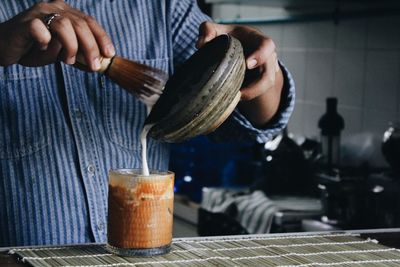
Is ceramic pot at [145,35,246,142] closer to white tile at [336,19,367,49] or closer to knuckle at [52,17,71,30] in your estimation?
knuckle at [52,17,71,30]

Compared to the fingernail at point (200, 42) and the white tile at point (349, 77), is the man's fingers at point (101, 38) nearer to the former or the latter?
the fingernail at point (200, 42)

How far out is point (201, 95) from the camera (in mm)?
1599

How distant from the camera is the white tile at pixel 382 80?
136 inches

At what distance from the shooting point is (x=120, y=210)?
1652 millimetres

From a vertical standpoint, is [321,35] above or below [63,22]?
above

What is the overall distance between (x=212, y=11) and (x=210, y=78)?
11.2 feet

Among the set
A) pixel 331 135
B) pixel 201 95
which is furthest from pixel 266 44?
pixel 331 135

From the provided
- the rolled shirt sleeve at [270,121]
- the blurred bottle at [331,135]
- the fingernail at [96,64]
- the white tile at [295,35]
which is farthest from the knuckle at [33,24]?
A: the white tile at [295,35]

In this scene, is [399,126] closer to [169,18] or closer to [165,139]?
[169,18]

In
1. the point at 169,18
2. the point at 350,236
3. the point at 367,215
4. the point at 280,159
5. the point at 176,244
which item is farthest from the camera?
the point at 280,159

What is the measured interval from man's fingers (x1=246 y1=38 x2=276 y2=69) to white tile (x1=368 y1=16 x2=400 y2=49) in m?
1.67

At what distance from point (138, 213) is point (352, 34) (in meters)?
2.27

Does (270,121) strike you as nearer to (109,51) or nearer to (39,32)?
(109,51)

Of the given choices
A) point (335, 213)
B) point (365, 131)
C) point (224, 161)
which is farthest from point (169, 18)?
point (224, 161)
